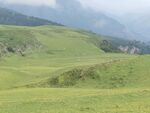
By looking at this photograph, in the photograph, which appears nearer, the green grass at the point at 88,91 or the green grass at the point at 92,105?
the green grass at the point at 92,105

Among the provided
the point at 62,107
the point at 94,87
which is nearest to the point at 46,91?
the point at 94,87

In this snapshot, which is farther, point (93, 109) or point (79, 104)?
point (79, 104)

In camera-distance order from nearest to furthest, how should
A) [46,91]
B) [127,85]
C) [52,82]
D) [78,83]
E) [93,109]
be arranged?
[93,109]
[46,91]
[127,85]
[78,83]
[52,82]

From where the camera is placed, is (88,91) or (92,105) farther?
(88,91)

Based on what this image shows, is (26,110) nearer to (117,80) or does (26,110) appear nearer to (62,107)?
(62,107)

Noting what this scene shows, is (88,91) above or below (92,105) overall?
below

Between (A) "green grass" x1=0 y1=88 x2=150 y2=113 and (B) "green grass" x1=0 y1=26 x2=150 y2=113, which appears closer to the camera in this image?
(A) "green grass" x1=0 y1=88 x2=150 y2=113

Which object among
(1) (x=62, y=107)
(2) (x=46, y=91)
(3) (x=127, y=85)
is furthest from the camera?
(3) (x=127, y=85)

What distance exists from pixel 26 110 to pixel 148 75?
99.0ft

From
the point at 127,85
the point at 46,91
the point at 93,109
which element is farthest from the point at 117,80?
the point at 93,109

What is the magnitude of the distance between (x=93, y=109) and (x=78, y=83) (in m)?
30.2

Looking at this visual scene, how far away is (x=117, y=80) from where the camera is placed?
6462cm

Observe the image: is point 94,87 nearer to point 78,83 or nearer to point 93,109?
point 78,83

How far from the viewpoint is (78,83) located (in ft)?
222
